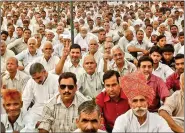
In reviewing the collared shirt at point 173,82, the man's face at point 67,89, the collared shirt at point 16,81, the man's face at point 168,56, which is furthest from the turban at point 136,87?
the man's face at point 168,56

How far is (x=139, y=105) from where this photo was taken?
2.68m

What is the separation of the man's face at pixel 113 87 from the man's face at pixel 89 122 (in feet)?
2.38

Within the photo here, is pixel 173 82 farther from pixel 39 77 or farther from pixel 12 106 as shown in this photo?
pixel 12 106

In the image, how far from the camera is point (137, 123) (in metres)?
2.69

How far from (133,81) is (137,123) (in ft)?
1.16

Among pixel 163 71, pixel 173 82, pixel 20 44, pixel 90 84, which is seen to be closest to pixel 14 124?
pixel 90 84

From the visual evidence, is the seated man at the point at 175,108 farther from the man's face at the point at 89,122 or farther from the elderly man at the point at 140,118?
the man's face at the point at 89,122

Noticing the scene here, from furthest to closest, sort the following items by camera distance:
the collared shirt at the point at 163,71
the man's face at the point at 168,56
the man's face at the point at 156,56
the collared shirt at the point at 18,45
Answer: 1. the collared shirt at the point at 18,45
2. the man's face at the point at 168,56
3. the man's face at the point at 156,56
4. the collared shirt at the point at 163,71

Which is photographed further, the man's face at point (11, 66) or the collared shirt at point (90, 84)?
the man's face at point (11, 66)

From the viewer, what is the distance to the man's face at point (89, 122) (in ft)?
8.18

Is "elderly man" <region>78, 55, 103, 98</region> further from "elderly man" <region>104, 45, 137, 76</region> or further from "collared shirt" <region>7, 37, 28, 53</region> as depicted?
"collared shirt" <region>7, 37, 28, 53</region>

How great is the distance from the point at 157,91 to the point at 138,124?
1.02 meters

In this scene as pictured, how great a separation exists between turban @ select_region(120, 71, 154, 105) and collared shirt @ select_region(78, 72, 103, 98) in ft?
3.73

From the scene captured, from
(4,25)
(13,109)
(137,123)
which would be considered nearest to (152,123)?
(137,123)
